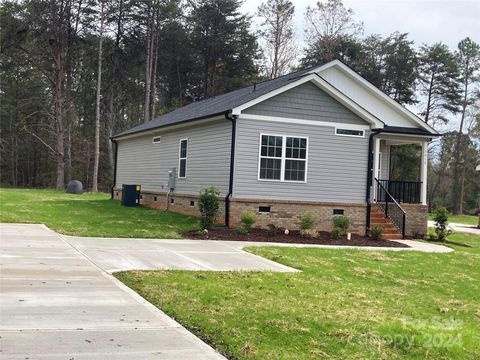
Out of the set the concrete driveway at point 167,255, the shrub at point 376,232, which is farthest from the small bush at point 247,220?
the shrub at point 376,232

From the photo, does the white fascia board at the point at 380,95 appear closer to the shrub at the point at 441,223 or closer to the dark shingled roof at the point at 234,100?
the dark shingled roof at the point at 234,100

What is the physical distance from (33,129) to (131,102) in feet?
29.9

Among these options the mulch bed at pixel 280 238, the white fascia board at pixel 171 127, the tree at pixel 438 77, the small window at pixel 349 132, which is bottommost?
the mulch bed at pixel 280 238

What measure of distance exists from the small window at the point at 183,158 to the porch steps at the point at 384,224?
6.98 meters

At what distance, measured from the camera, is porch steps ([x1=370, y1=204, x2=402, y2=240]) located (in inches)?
664

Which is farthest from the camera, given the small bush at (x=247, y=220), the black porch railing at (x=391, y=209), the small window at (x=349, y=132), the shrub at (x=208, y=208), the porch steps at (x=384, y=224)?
the black porch railing at (x=391, y=209)

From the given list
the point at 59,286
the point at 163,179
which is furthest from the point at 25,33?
the point at 59,286

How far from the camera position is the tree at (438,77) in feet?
148

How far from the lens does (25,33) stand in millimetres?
36031

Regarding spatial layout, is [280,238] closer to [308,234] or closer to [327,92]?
[308,234]

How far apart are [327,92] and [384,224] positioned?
4848 mm

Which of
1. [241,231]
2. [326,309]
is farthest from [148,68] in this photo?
[326,309]

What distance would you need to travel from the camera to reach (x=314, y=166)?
1667cm

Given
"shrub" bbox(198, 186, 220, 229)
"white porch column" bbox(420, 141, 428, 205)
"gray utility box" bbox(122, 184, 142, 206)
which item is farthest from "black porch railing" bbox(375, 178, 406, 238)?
"gray utility box" bbox(122, 184, 142, 206)
